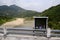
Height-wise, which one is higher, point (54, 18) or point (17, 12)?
point (17, 12)

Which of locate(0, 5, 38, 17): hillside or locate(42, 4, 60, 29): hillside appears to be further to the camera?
locate(0, 5, 38, 17): hillside

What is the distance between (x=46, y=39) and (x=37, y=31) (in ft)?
2.64

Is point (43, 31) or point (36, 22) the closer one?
point (43, 31)

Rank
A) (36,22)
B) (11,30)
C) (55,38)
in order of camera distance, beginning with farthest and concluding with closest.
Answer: (36,22), (11,30), (55,38)

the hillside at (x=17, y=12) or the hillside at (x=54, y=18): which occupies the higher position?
the hillside at (x=17, y=12)

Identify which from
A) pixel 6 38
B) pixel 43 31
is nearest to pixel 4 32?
pixel 6 38

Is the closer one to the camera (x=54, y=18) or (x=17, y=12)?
(x=54, y=18)

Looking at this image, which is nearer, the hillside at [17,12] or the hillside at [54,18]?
the hillside at [54,18]

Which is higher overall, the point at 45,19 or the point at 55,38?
the point at 45,19

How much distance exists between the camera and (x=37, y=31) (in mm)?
11453

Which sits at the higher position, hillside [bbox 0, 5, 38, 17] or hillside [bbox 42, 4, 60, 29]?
hillside [bbox 0, 5, 38, 17]

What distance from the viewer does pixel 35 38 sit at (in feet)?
36.5

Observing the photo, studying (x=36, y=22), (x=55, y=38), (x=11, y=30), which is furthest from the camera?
(x=36, y=22)

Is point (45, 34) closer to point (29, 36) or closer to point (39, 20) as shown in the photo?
point (29, 36)
